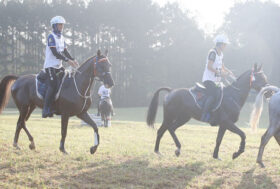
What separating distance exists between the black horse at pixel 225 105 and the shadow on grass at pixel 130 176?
1.53 meters

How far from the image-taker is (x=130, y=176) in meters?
6.74

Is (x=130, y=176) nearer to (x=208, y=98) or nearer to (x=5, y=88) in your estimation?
(x=208, y=98)

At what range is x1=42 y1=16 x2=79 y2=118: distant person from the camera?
840 centimetres

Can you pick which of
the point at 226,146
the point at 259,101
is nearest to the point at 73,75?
the point at 259,101

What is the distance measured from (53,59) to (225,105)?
15.5ft

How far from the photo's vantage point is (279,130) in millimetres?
8109

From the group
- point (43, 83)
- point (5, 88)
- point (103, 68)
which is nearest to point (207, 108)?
point (103, 68)

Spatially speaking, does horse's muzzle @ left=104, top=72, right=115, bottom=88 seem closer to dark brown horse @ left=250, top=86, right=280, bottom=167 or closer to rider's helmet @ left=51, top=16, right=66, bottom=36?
rider's helmet @ left=51, top=16, right=66, bottom=36

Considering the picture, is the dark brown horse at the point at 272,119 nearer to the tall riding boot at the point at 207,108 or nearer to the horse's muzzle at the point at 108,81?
the tall riding boot at the point at 207,108

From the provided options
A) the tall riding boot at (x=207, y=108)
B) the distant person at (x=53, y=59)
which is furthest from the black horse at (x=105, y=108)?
the tall riding boot at (x=207, y=108)

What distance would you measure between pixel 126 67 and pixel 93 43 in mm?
6473

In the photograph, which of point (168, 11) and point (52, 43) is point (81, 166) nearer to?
point (52, 43)

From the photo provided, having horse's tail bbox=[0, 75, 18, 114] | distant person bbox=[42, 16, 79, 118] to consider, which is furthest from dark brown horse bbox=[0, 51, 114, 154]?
horse's tail bbox=[0, 75, 18, 114]

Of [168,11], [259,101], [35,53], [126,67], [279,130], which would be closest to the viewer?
[279,130]
